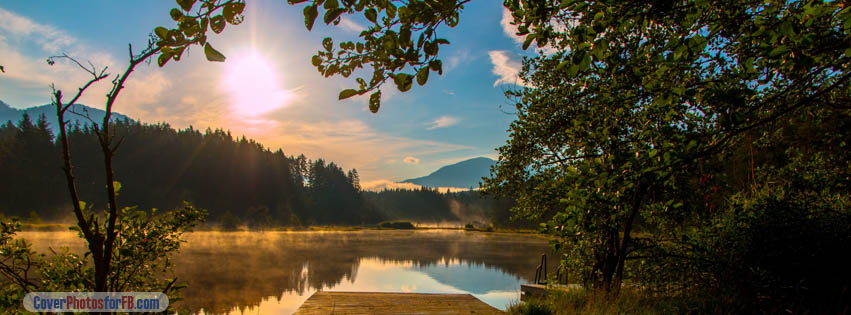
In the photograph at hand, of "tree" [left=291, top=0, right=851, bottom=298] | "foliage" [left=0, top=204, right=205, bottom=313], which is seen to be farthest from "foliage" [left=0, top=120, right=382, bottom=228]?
"foliage" [left=0, top=204, right=205, bottom=313]

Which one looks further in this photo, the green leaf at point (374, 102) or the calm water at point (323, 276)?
the calm water at point (323, 276)

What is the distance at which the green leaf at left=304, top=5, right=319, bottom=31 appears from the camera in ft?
6.36

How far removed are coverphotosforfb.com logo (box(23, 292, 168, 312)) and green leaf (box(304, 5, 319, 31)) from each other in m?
1.85

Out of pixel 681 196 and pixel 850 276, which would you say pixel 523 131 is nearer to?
pixel 681 196

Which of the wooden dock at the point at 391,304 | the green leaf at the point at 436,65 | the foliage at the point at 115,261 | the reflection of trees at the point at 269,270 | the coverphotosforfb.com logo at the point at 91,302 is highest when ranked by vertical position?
the green leaf at the point at 436,65

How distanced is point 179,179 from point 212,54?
101 m

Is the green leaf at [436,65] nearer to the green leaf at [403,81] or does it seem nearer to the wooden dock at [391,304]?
the green leaf at [403,81]

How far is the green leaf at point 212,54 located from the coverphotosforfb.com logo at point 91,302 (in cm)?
148

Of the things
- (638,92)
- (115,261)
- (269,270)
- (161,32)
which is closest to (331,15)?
(161,32)

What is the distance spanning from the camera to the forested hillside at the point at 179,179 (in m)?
71.9

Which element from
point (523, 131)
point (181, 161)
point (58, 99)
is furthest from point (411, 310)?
point (181, 161)

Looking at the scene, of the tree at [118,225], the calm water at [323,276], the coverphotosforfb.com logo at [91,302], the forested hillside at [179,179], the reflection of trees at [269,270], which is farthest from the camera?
the forested hillside at [179,179]

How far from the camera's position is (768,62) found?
12.2 ft

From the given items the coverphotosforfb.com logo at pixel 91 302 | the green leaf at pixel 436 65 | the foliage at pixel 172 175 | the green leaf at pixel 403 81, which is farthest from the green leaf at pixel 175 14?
the foliage at pixel 172 175
